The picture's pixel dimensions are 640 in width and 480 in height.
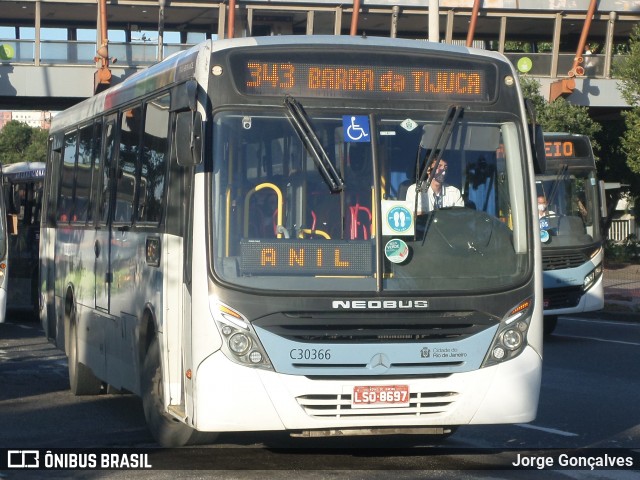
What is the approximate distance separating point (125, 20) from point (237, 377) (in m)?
43.5

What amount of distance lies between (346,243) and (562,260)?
12546mm

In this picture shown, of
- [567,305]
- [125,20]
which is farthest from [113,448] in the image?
[125,20]

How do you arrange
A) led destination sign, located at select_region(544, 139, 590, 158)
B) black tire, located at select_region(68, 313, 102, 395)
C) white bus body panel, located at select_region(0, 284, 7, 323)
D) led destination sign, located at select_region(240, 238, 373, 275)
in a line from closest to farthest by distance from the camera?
led destination sign, located at select_region(240, 238, 373, 275) < black tire, located at select_region(68, 313, 102, 395) < white bus body panel, located at select_region(0, 284, 7, 323) < led destination sign, located at select_region(544, 139, 590, 158)

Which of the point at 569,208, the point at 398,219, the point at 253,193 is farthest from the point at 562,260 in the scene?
the point at 253,193

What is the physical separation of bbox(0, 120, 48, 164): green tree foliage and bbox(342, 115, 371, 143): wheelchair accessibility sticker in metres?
73.5

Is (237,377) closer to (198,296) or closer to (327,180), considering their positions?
(198,296)

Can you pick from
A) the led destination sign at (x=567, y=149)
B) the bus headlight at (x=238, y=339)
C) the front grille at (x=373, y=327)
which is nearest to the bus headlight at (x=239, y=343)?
the bus headlight at (x=238, y=339)

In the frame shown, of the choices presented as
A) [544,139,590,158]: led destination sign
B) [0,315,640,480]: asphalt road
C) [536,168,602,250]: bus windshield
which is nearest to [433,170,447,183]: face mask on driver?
[0,315,640,480]: asphalt road

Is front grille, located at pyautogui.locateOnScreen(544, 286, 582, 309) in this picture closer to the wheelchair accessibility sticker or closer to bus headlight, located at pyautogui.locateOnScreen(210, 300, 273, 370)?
the wheelchair accessibility sticker

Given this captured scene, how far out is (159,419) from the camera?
29.6ft

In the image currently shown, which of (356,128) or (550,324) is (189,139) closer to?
(356,128)

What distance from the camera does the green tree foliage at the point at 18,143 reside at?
80.8 m

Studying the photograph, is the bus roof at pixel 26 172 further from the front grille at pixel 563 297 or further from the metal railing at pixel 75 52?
the metal railing at pixel 75 52

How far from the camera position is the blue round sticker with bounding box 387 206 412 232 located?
26.7 feet
